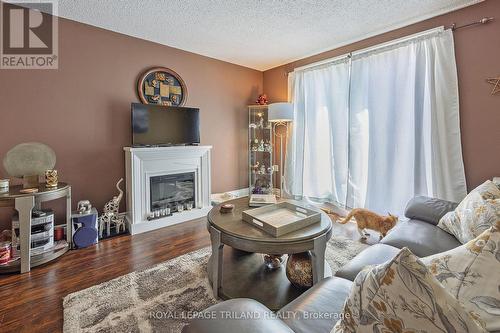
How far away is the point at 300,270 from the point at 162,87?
9.86 ft

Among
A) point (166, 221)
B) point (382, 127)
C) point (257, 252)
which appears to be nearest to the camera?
point (257, 252)

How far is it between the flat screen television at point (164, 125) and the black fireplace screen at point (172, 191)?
0.48 metres

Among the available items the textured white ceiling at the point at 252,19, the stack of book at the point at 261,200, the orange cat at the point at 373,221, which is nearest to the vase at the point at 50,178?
the textured white ceiling at the point at 252,19

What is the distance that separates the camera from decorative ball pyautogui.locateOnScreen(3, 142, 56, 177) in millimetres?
2205

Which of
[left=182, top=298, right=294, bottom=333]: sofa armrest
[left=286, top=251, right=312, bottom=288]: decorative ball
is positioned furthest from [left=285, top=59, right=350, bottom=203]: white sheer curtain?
[left=182, top=298, right=294, bottom=333]: sofa armrest

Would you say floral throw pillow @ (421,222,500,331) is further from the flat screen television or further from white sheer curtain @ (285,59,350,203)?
the flat screen television

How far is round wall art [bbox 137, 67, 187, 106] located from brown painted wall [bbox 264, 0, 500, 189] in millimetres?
3296

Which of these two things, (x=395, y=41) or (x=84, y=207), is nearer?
(x=84, y=207)

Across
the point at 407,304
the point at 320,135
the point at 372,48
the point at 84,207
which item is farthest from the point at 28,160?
the point at 372,48

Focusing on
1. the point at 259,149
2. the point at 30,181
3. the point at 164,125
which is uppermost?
the point at 164,125

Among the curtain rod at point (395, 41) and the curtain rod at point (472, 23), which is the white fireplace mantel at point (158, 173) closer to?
the curtain rod at point (395, 41)

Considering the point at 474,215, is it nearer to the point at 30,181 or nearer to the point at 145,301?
the point at 145,301

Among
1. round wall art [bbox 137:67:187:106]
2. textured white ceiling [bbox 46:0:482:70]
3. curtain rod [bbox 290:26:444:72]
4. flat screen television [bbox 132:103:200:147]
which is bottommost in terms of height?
flat screen television [bbox 132:103:200:147]

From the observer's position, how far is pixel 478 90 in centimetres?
231
